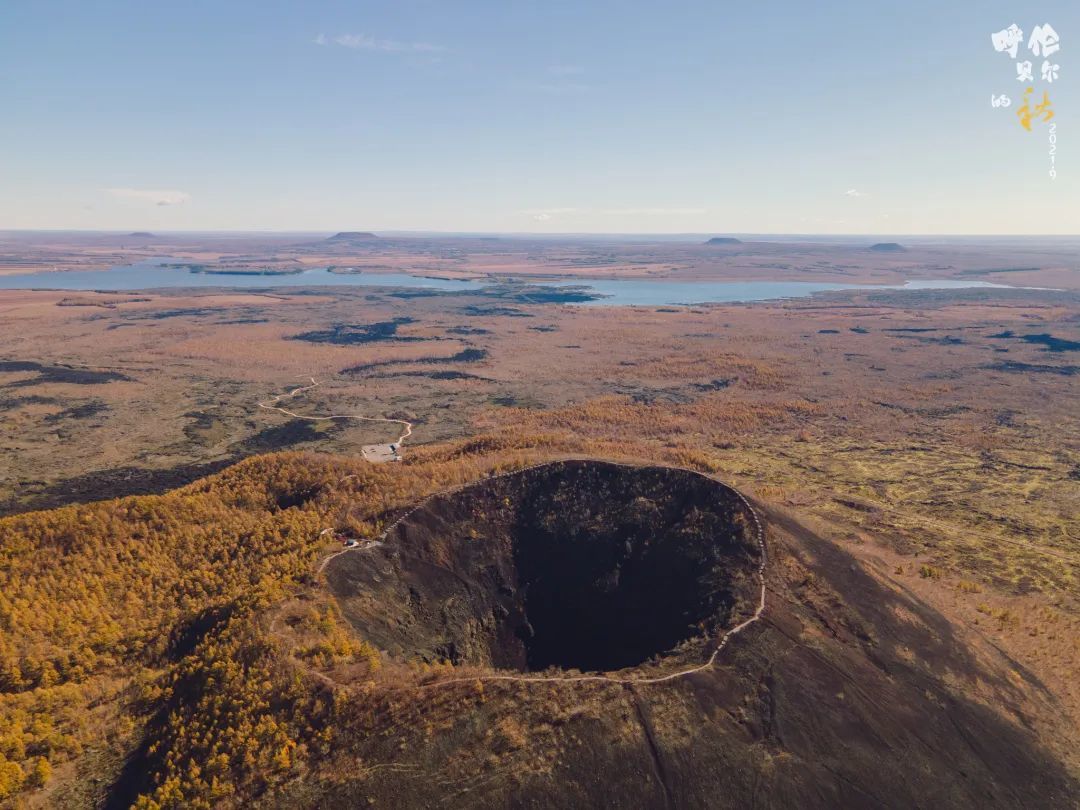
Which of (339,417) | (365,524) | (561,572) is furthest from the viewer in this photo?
(339,417)

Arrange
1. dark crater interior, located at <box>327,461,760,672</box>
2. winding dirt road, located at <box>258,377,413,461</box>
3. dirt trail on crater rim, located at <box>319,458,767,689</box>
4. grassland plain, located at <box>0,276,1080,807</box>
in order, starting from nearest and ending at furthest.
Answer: grassland plain, located at <box>0,276,1080,807</box>
dark crater interior, located at <box>327,461,760,672</box>
dirt trail on crater rim, located at <box>319,458,767,689</box>
winding dirt road, located at <box>258,377,413,461</box>

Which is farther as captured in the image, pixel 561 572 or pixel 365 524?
pixel 561 572

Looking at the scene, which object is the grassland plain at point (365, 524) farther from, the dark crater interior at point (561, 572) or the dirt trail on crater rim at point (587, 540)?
the dark crater interior at point (561, 572)

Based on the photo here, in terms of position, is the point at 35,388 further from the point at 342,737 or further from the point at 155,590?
the point at 342,737

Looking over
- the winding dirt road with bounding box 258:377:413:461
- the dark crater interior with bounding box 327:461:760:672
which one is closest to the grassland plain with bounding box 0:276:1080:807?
the winding dirt road with bounding box 258:377:413:461

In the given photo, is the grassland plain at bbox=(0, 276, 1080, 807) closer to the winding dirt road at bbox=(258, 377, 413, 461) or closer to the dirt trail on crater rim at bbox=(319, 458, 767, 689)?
the dirt trail on crater rim at bbox=(319, 458, 767, 689)

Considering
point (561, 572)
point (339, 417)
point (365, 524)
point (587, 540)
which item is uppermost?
point (365, 524)

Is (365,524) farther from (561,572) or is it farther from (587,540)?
(587,540)

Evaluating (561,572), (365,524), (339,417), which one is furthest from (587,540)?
(339,417)
